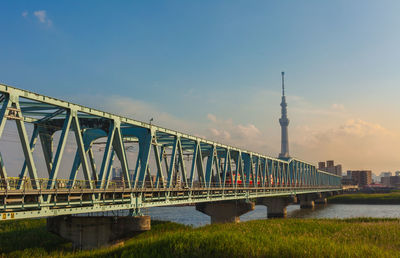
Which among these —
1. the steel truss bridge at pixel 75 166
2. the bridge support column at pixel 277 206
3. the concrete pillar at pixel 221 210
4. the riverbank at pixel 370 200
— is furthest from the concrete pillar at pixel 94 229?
the riverbank at pixel 370 200

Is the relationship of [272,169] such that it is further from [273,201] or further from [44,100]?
[44,100]

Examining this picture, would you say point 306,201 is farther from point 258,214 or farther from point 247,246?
point 247,246

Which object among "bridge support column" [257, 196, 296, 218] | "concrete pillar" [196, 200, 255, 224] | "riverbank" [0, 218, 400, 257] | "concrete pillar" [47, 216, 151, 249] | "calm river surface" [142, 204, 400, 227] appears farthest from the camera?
"bridge support column" [257, 196, 296, 218]

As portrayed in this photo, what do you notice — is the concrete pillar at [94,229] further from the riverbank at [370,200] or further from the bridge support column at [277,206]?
the riverbank at [370,200]

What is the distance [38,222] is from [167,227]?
18749 millimetres

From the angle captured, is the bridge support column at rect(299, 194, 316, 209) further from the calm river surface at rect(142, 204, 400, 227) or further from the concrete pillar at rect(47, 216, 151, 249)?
the concrete pillar at rect(47, 216, 151, 249)

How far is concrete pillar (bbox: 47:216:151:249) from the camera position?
98.7ft

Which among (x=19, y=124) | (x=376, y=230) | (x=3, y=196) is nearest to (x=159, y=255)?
(x=3, y=196)

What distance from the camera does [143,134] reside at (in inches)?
1399

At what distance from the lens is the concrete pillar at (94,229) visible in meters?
30.1

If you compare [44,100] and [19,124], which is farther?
[44,100]

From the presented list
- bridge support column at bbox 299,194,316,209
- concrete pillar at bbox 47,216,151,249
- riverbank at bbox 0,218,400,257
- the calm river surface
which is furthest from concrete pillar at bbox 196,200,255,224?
bridge support column at bbox 299,194,316,209

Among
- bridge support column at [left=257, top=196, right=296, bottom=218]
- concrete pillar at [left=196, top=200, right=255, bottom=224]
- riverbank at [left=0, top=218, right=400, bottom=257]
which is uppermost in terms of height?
riverbank at [left=0, top=218, right=400, bottom=257]

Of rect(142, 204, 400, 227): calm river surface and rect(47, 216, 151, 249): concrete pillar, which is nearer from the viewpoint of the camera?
rect(47, 216, 151, 249): concrete pillar
